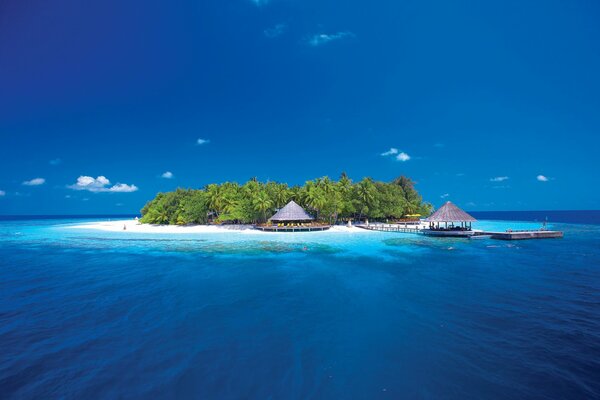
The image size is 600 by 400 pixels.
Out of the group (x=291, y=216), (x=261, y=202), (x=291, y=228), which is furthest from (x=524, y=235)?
(x=261, y=202)

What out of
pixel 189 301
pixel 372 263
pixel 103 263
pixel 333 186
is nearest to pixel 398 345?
pixel 189 301

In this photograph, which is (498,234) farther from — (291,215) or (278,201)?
(278,201)

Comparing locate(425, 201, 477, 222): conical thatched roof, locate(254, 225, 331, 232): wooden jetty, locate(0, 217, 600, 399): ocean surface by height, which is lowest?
locate(0, 217, 600, 399): ocean surface

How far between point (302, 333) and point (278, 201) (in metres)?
37.7

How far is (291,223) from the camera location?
4116cm

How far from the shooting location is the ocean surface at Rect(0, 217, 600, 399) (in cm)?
596

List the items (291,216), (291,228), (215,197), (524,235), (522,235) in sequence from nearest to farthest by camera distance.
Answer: (522,235), (524,235), (291,228), (291,216), (215,197)

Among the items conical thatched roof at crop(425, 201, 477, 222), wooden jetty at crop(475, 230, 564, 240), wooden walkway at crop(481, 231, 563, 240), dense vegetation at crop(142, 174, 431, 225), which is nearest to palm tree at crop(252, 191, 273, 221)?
dense vegetation at crop(142, 174, 431, 225)

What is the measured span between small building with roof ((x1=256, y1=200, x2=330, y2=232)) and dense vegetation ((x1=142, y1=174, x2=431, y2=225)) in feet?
8.24

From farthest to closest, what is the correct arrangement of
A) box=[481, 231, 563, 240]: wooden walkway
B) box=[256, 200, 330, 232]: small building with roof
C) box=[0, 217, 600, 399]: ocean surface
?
box=[256, 200, 330, 232]: small building with roof → box=[481, 231, 563, 240]: wooden walkway → box=[0, 217, 600, 399]: ocean surface

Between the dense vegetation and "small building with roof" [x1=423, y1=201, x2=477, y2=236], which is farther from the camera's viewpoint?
the dense vegetation

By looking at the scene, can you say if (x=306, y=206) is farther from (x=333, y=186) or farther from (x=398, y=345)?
(x=398, y=345)

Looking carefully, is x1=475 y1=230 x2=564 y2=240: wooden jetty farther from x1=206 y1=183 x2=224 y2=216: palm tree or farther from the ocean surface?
x1=206 y1=183 x2=224 y2=216: palm tree

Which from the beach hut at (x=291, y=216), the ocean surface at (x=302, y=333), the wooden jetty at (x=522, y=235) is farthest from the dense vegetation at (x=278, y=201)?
the ocean surface at (x=302, y=333)
